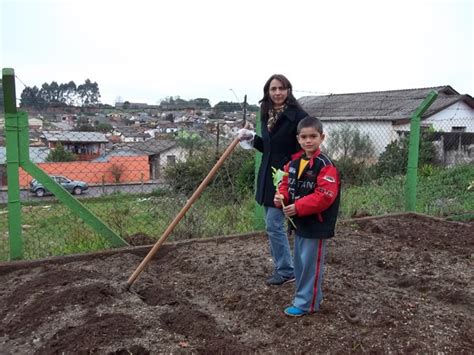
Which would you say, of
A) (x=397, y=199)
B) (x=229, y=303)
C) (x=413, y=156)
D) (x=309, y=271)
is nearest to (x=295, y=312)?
(x=309, y=271)

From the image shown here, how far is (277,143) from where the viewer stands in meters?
3.57

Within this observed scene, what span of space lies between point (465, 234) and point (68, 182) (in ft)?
15.2

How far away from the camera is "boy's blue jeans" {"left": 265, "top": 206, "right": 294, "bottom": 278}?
3602mm

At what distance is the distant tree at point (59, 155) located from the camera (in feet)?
14.7

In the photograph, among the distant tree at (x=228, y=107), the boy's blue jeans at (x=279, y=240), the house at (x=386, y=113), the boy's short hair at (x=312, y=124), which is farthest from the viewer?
the house at (x=386, y=113)

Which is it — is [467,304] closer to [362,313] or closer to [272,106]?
[362,313]

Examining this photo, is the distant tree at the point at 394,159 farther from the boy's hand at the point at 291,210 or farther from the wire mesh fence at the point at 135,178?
the boy's hand at the point at 291,210

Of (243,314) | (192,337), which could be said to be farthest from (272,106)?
(192,337)

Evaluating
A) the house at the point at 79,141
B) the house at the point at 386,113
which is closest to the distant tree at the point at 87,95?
the house at the point at 79,141

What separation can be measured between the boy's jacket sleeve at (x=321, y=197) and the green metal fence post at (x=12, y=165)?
2.65m

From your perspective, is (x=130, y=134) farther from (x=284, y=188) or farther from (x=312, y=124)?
(x=312, y=124)

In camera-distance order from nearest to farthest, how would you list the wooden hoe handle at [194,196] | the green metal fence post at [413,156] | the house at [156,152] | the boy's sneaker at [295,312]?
the boy's sneaker at [295,312], the wooden hoe handle at [194,196], the house at [156,152], the green metal fence post at [413,156]

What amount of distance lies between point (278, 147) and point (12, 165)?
7.81ft

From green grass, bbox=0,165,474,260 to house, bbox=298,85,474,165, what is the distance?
2.23 metres
